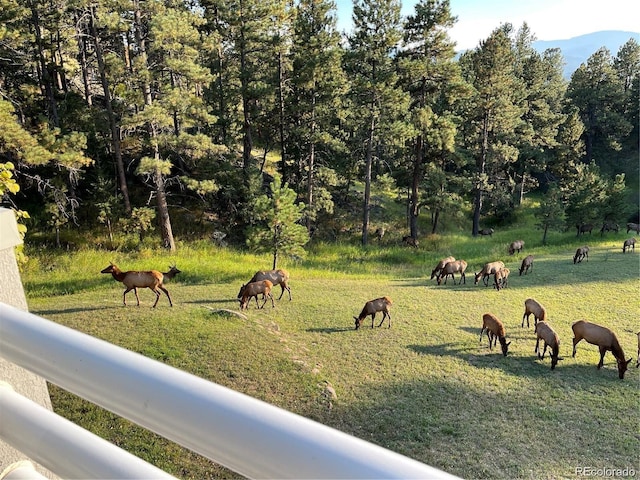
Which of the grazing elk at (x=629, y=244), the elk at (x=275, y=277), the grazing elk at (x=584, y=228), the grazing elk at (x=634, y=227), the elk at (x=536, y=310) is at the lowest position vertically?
the grazing elk at (x=634, y=227)

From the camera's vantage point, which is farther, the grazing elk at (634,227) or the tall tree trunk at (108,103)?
the grazing elk at (634,227)

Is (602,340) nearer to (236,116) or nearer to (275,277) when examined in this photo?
(275,277)

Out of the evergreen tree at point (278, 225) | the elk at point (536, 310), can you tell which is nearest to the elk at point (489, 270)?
the elk at point (536, 310)

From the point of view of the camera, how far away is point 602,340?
931 cm

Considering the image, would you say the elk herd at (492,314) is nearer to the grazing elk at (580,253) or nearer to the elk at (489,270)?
the elk at (489,270)

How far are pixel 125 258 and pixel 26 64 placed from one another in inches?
437

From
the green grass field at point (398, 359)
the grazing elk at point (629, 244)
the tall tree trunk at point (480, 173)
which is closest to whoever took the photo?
the green grass field at point (398, 359)

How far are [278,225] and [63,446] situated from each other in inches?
558

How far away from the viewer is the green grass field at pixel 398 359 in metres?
6.39

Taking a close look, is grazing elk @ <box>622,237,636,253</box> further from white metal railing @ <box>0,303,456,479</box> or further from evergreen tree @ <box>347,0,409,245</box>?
white metal railing @ <box>0,303,456,479</box>

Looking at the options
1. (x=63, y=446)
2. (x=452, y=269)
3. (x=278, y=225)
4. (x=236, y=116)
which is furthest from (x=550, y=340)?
(x=236, y=116)

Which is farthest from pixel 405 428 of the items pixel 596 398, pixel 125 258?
pixel 125 258

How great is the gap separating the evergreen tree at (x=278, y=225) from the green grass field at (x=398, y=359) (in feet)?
4.87

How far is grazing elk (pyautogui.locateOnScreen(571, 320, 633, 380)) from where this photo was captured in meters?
8.89
